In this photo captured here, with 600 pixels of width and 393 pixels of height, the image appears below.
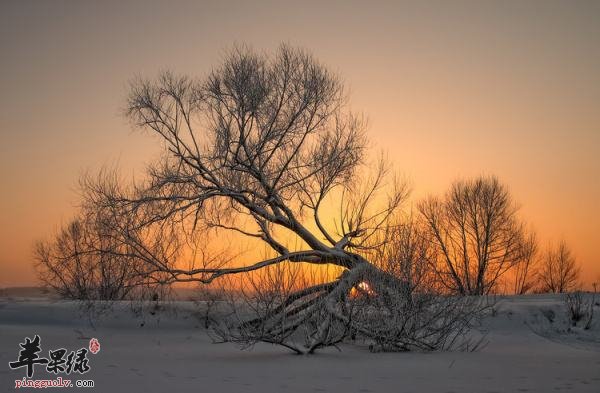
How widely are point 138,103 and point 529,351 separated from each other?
10.7m

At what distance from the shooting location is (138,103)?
1574 cm

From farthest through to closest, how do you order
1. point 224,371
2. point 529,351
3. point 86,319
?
point 86,319 → point 529,351 → point 224,371

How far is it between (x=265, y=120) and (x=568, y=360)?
28.2 feet

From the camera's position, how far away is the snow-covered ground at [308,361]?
24.0 ft

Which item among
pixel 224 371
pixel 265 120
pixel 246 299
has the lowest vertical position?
pixel 224 371

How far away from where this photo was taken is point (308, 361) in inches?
379

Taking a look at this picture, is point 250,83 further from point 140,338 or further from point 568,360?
point 568,360

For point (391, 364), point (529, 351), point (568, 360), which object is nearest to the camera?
point (391, 364)

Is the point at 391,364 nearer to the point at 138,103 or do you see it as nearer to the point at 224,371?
the point at 224,371

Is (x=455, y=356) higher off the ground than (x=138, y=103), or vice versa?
(x=138, y=103)

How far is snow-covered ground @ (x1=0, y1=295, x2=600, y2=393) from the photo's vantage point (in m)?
7.31

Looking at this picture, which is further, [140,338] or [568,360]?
[140,338]

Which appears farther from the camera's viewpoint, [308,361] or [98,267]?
[98,267]

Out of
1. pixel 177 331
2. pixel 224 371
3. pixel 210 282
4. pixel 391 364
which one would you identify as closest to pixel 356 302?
pixel 391 364
